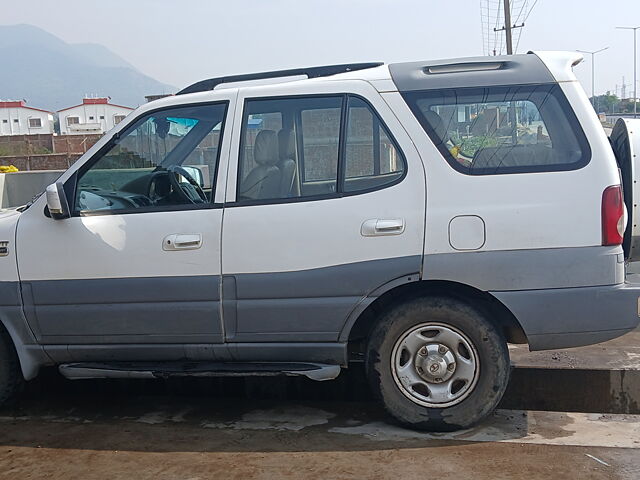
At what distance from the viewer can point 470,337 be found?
4023 mm

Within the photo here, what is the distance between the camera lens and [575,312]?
3922mm

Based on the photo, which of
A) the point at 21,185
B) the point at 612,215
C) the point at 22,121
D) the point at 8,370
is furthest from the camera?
the point at 22,121

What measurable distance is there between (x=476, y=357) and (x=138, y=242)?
2085mm

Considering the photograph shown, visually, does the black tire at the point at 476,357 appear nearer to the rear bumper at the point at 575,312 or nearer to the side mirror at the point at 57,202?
the rear bumper at the point at 575,312

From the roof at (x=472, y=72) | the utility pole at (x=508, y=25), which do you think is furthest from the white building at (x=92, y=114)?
the roof at (x=472, y=72)

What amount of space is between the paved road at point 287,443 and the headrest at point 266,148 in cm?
167

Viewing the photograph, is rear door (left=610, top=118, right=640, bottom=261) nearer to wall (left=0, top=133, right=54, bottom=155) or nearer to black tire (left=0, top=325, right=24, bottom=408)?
black tire (left=0, top=325, right=24, bottom=408)

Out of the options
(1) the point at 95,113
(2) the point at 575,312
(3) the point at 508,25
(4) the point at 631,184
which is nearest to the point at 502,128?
(4) the point at 631,184

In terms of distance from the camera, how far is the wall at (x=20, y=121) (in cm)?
10100

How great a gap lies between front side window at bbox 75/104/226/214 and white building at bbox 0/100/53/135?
10458cm

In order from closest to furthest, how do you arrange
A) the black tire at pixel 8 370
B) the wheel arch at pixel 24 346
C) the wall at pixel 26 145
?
the wheel arch at pixel 24 346, the black tire at pixel 8 370, the wall at pixel 26 145

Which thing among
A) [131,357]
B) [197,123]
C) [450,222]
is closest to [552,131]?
[450,222]

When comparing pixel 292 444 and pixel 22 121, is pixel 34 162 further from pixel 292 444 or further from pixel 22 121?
pixel 22 121

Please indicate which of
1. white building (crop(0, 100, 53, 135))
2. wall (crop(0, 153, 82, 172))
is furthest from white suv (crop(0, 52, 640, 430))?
white building (crop(0, 100, 53, 135))
